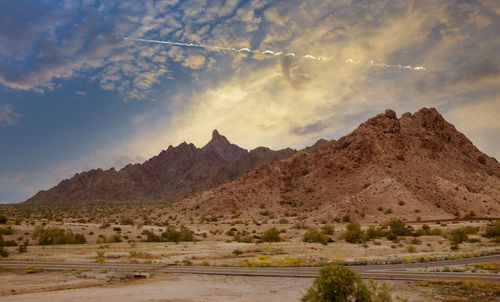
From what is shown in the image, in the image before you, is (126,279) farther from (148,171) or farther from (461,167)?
(148,171)

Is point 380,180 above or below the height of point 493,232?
above

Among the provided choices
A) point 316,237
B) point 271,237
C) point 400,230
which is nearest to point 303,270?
point 316,237

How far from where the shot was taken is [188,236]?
4153 cm

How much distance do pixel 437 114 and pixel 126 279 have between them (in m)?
87.8

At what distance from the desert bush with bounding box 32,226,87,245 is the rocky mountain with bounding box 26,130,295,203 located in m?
96.7

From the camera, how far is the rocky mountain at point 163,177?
5576 inches

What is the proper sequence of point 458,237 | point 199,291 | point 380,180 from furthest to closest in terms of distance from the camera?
point 380,180
point 458,237
point 199,291

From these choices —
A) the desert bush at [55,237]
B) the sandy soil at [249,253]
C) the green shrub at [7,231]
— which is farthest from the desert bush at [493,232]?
the green shrub at [7,231]

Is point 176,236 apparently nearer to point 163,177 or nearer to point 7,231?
point 7,231

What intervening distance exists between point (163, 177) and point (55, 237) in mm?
131754

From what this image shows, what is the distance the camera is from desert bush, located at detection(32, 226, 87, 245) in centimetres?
3678

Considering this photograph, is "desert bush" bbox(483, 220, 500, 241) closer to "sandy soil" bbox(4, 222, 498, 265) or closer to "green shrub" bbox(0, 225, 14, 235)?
"sandy soil" bbox(4, 222, 498, 265)

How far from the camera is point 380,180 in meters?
64.5

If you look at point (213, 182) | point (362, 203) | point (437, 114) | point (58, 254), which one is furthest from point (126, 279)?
point (213, 182)
